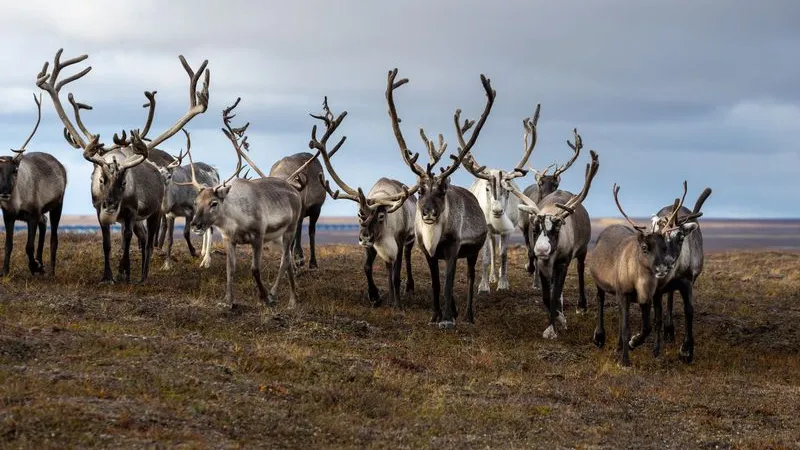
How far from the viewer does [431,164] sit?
56.0 ft

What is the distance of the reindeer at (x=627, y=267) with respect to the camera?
1449 centimetres

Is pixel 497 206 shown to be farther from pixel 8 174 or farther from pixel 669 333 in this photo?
pixel 8 174

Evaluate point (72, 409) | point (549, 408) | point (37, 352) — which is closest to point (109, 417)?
point (72, 409)

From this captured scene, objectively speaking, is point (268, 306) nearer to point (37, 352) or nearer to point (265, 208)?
point (265, 208)

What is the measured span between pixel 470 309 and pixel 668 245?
4234mm

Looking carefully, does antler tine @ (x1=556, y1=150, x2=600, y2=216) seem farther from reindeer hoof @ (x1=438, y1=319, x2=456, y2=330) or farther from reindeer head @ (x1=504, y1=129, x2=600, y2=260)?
reindeer hoof @ (x1=438, y1=319, x2=456, y2=330)

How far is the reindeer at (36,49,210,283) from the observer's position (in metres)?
18.4

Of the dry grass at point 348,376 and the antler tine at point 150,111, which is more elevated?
the antler tine at point 150,111

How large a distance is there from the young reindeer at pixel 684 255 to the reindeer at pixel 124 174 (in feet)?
30.2

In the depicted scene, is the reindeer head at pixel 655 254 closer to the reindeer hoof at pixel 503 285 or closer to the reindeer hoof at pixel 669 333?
the reindeer hoof at pixel 669 333

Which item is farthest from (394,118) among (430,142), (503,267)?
(503,267)

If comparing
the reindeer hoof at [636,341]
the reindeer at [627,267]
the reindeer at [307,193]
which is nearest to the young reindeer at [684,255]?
the reindeer at [627,267]

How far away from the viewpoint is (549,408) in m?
11.9

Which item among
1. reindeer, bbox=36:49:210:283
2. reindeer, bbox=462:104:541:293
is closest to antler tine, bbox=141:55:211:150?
reindeer, bbox=36:49:210:283
